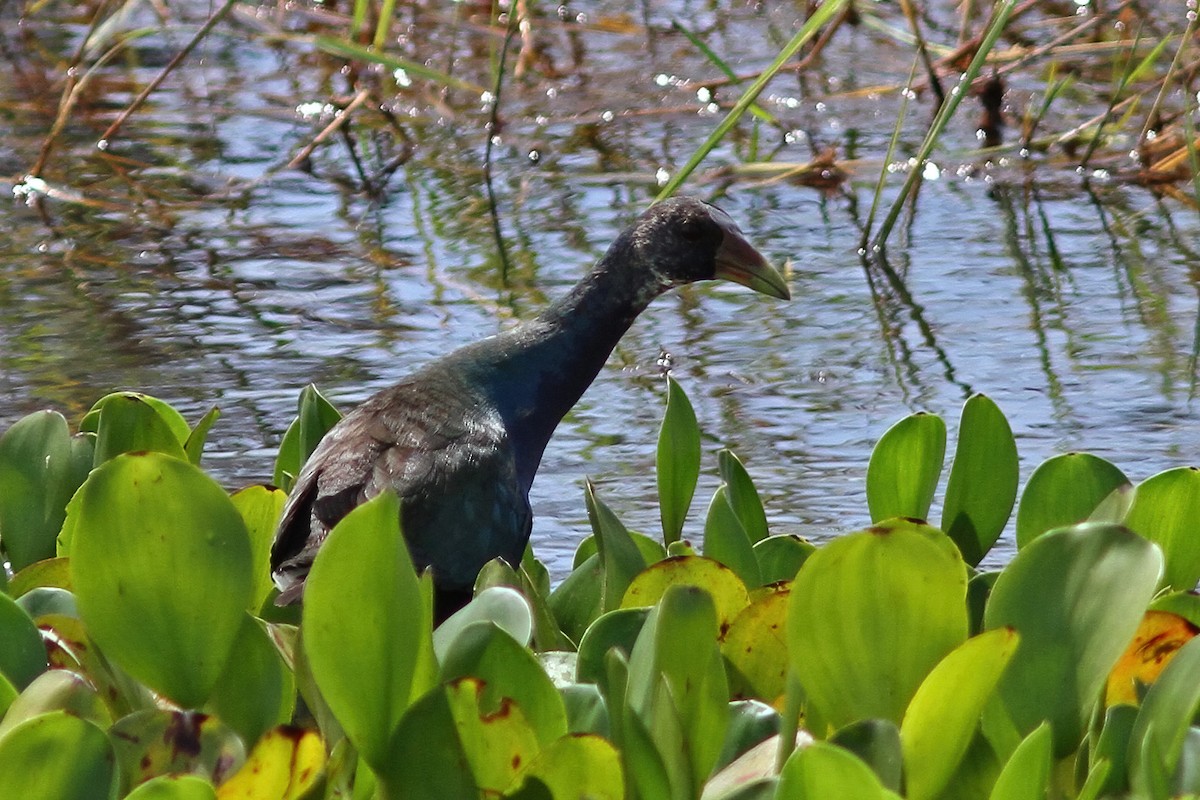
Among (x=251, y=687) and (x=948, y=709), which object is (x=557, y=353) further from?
(x=948, y=709)

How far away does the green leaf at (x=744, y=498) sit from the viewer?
264 centimetres

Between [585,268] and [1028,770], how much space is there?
3.25 metres

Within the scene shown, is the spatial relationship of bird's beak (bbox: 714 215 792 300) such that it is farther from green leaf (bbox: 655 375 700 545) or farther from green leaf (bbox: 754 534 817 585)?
green leaf (bbox: 754 534 817 585)

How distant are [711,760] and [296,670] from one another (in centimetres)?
46

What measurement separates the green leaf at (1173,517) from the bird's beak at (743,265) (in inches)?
47.1

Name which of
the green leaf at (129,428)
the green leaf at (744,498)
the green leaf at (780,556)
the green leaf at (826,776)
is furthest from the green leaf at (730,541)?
the green leaf at (826,776)

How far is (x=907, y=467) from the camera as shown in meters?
2.58

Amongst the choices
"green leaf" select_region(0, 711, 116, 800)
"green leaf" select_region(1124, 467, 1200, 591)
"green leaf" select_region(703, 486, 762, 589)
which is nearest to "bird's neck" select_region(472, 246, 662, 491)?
"green leaf" select_region(703, 486, 762, 589)

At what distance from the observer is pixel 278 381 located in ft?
13.5

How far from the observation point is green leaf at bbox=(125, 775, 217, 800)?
1523mm

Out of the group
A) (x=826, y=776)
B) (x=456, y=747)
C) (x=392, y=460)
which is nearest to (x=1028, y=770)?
(x=826, y=776)

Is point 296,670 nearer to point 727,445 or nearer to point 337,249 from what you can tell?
point 727,445

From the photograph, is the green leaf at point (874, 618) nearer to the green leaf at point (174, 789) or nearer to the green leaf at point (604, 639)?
the green leaf at point (604, 639)

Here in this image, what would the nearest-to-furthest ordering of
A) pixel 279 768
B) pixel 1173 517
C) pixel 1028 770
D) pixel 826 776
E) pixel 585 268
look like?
pixel 826 776, pixel 1028 770, pixel 279 768, pixel 1173 517, pixel 585 268
